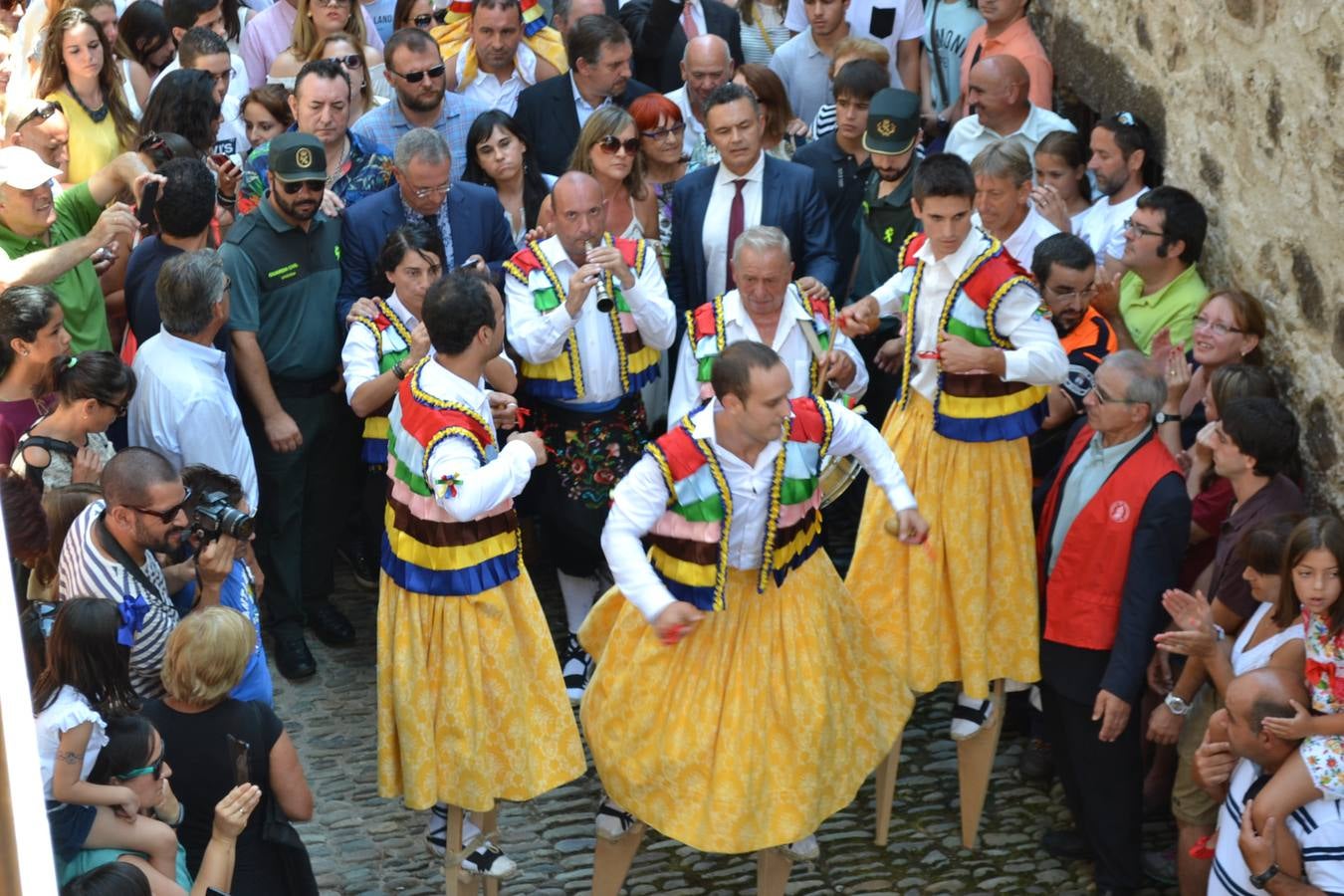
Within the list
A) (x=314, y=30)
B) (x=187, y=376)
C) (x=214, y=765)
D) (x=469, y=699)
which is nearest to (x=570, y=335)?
(x=187, y=376)

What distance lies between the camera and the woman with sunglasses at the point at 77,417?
4945 millimetres

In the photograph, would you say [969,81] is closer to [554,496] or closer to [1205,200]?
[1205,200]

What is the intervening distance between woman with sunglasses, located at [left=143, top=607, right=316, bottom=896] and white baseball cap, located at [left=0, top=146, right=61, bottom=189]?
2.10 metres

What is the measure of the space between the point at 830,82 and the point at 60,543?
4.46 metres

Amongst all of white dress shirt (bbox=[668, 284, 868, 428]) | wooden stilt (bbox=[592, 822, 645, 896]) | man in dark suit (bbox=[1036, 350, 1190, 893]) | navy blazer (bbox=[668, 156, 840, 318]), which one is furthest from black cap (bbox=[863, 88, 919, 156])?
wooden stilt (bbox=[592, 822, 645, 896])

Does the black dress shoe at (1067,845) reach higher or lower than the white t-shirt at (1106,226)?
lower

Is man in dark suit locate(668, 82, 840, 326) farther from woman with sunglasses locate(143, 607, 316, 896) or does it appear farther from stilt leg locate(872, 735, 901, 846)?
woman with sunglasses locate(143, 607, 316, 896)

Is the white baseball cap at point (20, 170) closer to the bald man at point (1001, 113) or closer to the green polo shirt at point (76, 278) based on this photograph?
the green polo shirt at point (76, 278)

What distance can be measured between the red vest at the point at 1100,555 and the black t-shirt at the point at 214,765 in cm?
246

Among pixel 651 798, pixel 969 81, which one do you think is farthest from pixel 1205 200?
pixel 651 798

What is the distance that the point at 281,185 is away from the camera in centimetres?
601

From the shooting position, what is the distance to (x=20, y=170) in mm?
5605

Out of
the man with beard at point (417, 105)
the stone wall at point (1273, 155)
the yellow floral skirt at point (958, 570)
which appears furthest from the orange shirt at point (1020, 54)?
the yellow floral skirt at point (958, 570)

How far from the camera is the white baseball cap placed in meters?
5.60
